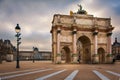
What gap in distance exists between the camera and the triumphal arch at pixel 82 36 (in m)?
47.1

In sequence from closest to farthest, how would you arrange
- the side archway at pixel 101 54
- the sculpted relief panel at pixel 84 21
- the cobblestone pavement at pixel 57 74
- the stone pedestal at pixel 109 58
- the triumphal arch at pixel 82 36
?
the cobblestone pavement at pixel 57 74
the triumphal arch at pixel 82 36
the sculpted relief panel at pixel 84 21
the stone pedestal at pixel 109 58
the side archway at pixel 101 54

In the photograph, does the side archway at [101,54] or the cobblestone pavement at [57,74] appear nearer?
the cobblestone pavement at [57,74]

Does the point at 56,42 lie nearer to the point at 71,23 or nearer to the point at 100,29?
the point at 71,23

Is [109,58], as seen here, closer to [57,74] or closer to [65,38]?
[65,38]

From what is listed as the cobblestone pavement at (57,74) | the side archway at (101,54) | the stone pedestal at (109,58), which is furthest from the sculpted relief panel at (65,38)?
the cobblestone pavement at (57,74)

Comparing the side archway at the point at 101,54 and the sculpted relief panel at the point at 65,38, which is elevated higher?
the sculpted relief panel at the point at 65,38

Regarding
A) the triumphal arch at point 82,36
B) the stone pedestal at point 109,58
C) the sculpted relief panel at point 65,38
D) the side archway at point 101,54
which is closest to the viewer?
the triumphal arch at point 82,36

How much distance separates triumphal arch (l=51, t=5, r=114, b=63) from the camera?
155 ft

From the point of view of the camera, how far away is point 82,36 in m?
50.2

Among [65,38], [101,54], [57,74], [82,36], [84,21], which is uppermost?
[84,21]

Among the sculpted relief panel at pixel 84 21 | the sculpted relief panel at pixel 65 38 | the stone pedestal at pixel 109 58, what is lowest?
the stone pedestal at pixel 109 58

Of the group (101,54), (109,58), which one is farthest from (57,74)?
(101,54)

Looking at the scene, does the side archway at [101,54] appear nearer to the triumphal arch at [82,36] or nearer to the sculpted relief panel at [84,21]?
the triumphal arch at [82,36]

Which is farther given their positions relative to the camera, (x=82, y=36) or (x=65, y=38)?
(x=82, y=36)
